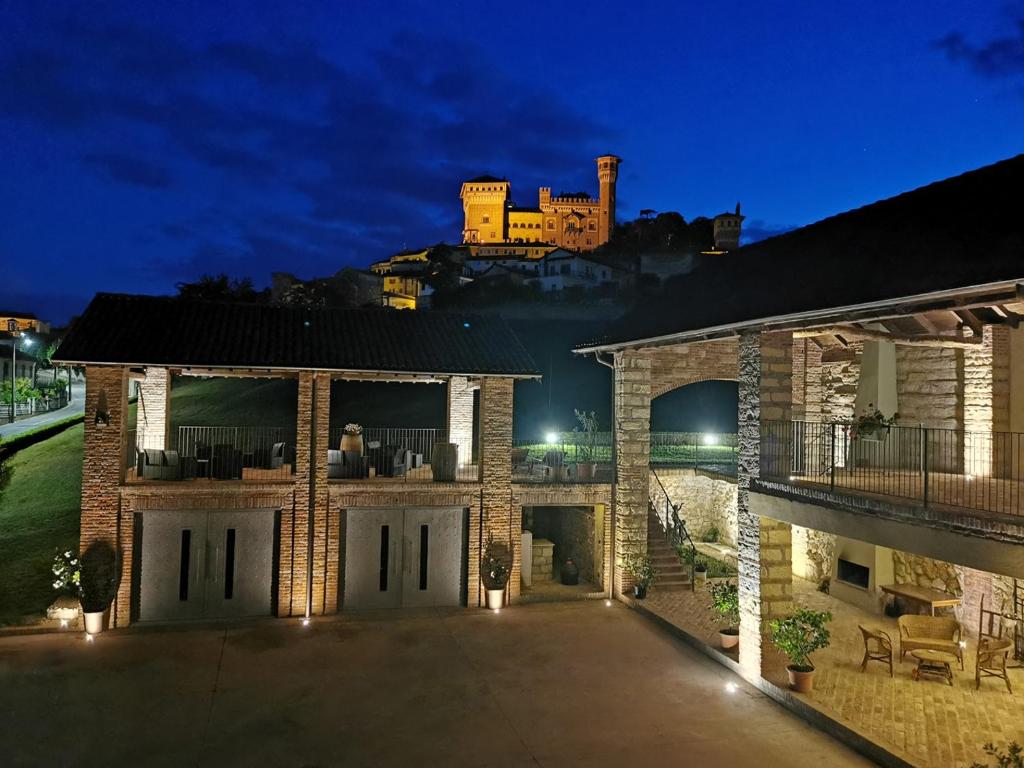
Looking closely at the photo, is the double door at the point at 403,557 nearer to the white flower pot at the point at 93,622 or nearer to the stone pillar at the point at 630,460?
the stone pillar at the point at 630,460

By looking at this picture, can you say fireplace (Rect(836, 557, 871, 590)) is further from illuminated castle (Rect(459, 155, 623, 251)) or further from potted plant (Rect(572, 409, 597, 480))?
illuminated castle (Rect(459, 155, 623, 251))

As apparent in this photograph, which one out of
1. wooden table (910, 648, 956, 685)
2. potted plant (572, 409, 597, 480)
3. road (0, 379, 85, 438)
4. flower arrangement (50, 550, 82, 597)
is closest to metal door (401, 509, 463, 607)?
potted plant (572, 409, 597, 480)

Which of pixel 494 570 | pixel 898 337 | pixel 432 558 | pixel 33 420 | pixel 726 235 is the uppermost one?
pixel 726 235

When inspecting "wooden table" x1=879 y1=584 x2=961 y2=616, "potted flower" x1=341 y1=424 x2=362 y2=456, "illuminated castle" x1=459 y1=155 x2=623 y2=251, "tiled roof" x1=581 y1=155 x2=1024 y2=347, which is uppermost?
"illuminated castle" x1=459 y1=155 x2=623 y2=251

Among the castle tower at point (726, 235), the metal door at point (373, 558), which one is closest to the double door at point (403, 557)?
the metal door at point (373, 558)

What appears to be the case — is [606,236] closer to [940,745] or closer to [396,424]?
[396,424]

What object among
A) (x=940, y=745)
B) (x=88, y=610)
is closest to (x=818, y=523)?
(x=940, y=745)

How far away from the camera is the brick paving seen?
9.38 meters

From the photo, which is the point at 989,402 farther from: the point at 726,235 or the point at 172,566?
the point at 172,566

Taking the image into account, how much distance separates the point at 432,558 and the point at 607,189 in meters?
89.6

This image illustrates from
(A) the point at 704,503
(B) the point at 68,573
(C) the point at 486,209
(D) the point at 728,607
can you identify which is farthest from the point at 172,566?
(C) the point at 486,209

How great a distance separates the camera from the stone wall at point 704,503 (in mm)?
21250

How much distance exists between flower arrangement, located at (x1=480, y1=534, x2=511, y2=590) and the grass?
9.56 metres

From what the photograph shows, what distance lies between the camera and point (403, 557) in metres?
16.2
